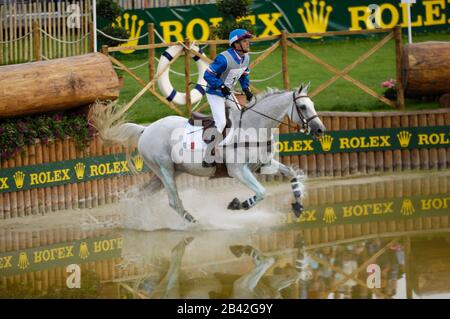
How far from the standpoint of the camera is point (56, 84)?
1650cm

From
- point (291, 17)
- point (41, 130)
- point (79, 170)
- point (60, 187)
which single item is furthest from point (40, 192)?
point (291, 17)

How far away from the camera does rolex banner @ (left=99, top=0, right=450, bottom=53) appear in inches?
1051

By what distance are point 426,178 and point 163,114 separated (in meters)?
5.78

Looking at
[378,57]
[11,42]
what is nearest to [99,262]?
[11,42]

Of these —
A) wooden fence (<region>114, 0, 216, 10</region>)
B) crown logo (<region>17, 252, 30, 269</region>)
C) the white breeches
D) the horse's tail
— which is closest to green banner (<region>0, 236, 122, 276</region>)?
crown logo (<region>17, 252, 30, 269</region>)

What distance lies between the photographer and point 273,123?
1386 centimetres

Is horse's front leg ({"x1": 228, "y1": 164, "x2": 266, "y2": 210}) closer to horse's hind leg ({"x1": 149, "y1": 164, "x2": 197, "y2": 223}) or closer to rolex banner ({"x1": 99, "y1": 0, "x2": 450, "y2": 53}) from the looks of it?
horse's hind leg ({"x1": 149, "y1": 164, "x2": 197, "y2": 223})

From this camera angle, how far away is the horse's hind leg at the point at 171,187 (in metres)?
14.6

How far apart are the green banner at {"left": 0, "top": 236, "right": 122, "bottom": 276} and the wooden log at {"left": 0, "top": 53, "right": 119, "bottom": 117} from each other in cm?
326

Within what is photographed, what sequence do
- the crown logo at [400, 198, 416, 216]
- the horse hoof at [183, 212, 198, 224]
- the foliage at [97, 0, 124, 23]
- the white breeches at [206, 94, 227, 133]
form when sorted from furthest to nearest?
the foliage at [97, 0, 124, 23], the crown logo at [400, 198, 416, 216], the horse hoof at [183, 212, 198, 224], the white breeches at [206, 94, 227, 133]

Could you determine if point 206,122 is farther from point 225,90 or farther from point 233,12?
point 233,12

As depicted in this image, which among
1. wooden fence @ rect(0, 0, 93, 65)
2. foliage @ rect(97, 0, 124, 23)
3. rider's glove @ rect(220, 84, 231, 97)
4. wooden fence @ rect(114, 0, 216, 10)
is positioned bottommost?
rider's glove @ rect(220, 84, 231, 97)

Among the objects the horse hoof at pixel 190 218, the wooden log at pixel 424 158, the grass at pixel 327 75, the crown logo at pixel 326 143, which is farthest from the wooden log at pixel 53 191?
the wooden log at pixel 424 158

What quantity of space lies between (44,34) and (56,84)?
6.84 metres
